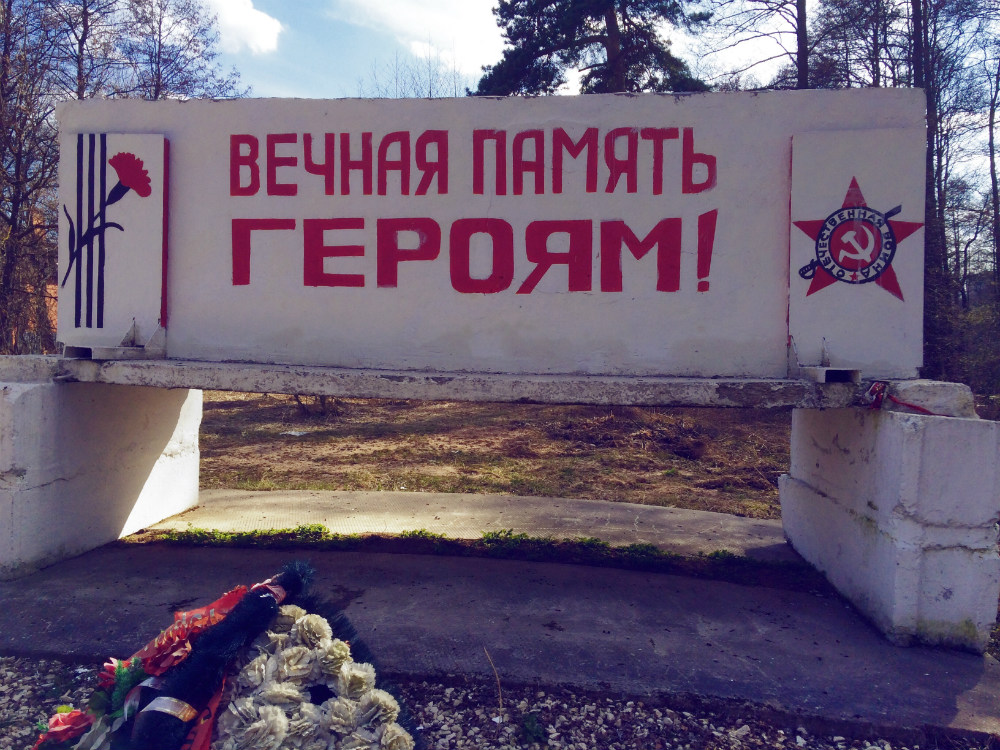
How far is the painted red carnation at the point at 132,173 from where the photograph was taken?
220 inches

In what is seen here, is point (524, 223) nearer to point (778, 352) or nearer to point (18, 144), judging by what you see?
point (778, 352)

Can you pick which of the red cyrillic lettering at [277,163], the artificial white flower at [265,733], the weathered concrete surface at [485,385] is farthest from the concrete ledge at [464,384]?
the artificial white flower at [265,733]

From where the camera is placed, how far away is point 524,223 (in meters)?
5.31

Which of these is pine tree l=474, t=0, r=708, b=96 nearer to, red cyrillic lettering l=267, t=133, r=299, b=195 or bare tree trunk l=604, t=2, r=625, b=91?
bare tree trunk l=604, t=2, r=625, b=91

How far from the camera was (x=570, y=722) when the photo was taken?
3.55 m

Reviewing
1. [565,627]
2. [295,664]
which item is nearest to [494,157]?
[565,627]

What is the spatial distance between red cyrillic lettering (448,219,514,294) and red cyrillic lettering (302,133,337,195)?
3.37 feet

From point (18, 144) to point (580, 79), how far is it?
34.2 ft

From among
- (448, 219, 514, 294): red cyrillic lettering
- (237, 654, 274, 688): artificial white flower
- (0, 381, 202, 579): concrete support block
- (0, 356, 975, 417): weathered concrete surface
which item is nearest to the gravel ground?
(237, 654, 274, 688): artificial white flower

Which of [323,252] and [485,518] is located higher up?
[323,252]

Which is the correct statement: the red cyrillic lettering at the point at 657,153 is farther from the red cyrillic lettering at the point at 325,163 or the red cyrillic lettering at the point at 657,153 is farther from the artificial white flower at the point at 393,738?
the artificial white flower at the point at 393,738

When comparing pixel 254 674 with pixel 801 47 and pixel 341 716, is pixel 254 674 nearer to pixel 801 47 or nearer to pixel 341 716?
pixel 341 716

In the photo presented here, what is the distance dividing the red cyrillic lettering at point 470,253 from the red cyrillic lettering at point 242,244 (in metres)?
1.48

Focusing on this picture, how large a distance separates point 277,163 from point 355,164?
0.63 m
